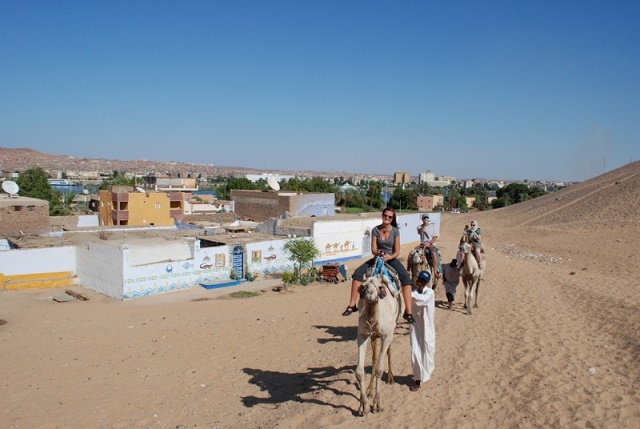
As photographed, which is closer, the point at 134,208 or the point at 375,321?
the point at 375,321

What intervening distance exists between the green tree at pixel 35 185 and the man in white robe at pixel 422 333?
61903 millimetres

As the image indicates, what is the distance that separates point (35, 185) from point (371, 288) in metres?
63.6

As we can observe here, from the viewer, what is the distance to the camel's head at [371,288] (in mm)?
6570

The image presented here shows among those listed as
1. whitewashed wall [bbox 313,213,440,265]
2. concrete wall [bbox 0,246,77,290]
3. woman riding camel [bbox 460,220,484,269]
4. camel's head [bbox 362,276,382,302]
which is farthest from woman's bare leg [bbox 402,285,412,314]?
whitewashed wall [bbox 313,213,440,265]

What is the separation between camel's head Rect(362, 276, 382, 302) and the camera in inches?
259

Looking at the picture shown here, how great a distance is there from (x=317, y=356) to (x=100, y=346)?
616 centimetres

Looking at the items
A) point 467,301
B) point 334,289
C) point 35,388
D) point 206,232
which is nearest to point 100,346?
point 35,388

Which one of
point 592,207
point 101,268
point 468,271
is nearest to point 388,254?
point 468,271

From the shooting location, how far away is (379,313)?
6840 millimetres

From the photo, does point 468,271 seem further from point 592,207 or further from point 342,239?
point 592,207

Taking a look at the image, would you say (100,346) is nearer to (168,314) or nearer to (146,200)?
(168,314)

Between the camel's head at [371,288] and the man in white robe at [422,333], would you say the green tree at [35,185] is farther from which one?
the camel's head at [371,288]

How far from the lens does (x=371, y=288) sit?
658 centimetres

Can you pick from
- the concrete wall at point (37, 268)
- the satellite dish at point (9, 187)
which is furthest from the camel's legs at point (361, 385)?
the satellite dish at point (9, 187)
